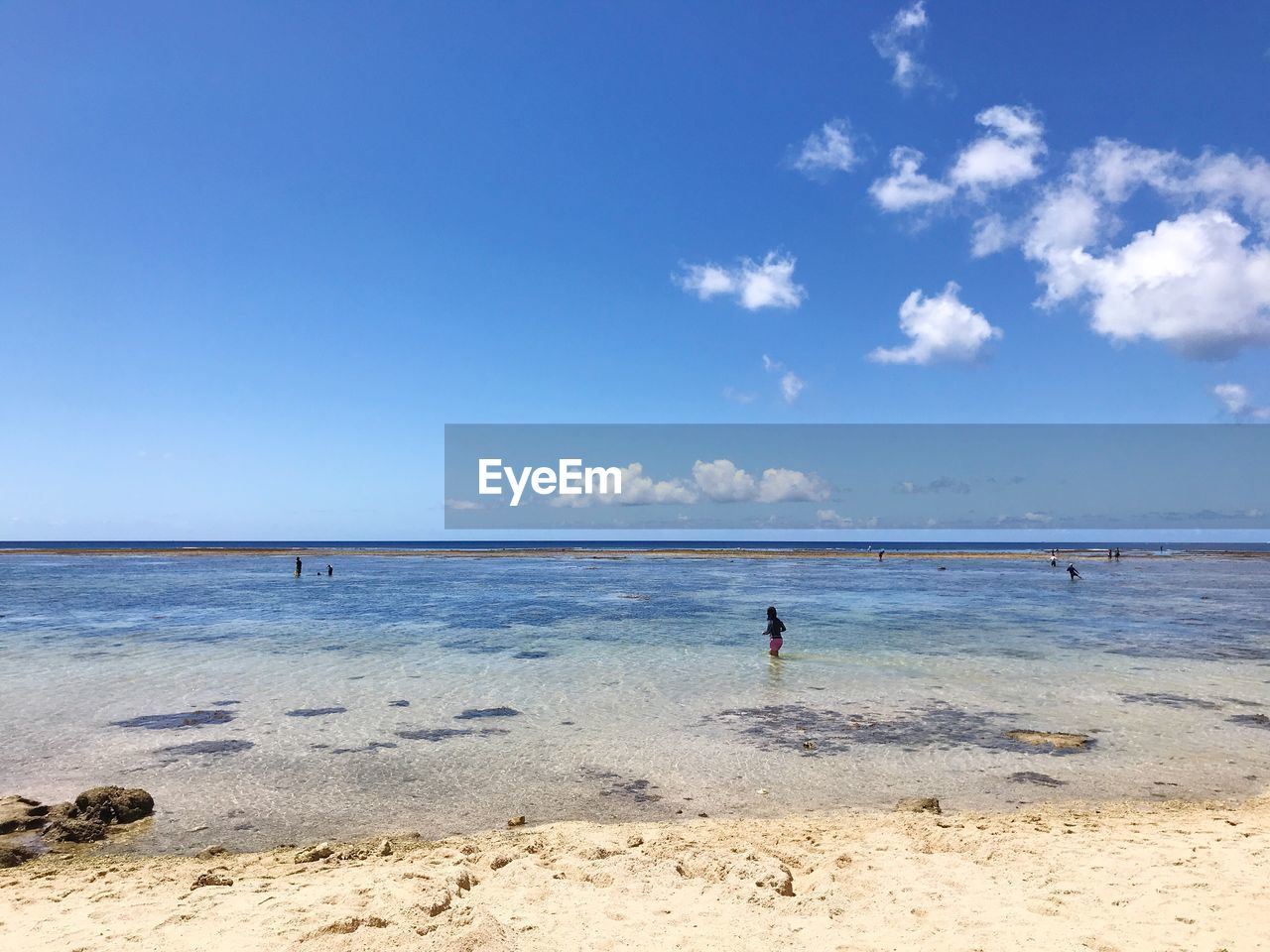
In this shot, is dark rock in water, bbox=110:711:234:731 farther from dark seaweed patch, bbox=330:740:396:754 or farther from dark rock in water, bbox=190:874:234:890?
dark rock in water, bbox=190:874:234:890

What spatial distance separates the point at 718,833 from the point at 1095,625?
28.6 m

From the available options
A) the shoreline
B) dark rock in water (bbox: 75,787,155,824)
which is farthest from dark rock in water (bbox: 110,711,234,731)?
the shoreline

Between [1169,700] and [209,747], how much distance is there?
20.4 meters

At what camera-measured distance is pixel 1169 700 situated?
1664 cm

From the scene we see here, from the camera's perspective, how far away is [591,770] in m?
11.7

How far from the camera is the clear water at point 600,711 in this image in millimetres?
10633

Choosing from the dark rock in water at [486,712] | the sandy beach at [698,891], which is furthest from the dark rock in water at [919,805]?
the dark rock in water at [486,712]

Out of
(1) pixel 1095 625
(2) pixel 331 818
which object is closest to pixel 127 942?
(2) pixel 331 818

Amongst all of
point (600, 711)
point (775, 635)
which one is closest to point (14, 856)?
point (600, 711)

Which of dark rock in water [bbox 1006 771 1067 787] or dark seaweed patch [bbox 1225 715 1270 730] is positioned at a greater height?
dark rock in water [bbox 1006 771 1067 787]

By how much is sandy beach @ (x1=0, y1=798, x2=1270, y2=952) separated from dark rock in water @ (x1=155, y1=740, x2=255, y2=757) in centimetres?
449

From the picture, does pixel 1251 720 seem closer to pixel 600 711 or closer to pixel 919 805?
pixel 919 805

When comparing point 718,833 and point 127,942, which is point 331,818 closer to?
point 127,942

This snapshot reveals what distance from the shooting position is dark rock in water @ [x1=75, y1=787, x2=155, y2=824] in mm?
9352
